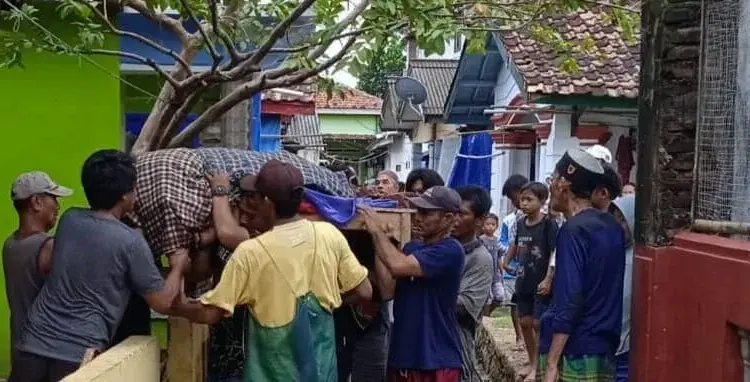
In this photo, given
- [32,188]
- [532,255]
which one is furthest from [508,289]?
[32,188]

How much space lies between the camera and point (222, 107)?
709cm

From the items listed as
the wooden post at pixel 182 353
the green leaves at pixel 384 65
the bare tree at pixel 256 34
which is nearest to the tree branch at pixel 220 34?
the bare tree at pixel 256 34

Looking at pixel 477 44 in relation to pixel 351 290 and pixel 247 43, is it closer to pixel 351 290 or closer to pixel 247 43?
pixel 247 43

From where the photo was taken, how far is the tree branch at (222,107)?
6926 mm

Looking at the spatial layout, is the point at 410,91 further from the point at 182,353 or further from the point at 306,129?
the point at 182,353

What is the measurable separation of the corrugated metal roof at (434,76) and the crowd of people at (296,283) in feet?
59.7

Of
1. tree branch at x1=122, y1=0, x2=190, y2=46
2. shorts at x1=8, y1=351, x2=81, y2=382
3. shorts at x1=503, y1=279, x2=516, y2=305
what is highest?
tree branch at x1=122, y1=0, x2=190, y2=46

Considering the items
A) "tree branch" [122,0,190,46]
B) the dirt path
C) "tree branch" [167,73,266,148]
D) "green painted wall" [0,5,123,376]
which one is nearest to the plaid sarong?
"tree branch" [167,73,266,148]

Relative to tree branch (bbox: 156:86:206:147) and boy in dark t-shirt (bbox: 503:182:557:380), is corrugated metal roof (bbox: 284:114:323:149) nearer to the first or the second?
boy in dark t-shirt (bbox: 503:182:557:380)

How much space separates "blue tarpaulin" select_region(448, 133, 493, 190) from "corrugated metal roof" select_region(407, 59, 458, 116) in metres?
5.41

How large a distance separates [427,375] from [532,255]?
295cm

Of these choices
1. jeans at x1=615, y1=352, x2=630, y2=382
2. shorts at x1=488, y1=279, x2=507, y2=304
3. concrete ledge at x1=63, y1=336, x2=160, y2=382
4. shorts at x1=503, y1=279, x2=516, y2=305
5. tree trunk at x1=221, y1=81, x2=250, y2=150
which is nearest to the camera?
concrete ledge at x1=63, y1=336, x2=160, y2=382

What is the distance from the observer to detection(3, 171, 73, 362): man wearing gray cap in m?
5.17

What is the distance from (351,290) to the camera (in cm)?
477
